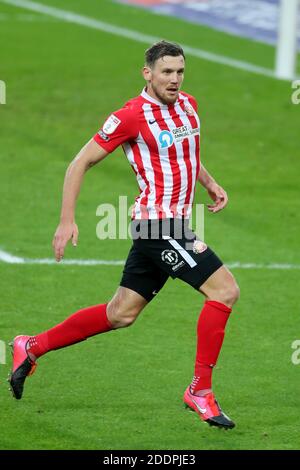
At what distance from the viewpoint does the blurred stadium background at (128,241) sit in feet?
29.1

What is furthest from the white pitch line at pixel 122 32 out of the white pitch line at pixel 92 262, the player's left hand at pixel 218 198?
the player's left hand at pixel 218 198

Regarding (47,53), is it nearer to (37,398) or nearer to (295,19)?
→ (295,19)

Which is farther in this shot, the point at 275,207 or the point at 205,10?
the point at 205,10

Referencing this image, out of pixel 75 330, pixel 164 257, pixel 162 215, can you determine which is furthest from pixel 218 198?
pixel 75 330

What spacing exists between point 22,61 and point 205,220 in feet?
31.9

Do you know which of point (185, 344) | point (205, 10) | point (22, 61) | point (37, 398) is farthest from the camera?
point (205, 10)

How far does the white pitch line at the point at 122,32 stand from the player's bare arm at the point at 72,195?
15.3 meters

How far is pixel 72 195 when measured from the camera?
8.63 meters

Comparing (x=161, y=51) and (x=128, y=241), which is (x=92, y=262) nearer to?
(x=128, y=241)

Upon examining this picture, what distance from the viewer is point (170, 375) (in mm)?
9758

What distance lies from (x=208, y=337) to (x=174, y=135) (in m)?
→ 1.30

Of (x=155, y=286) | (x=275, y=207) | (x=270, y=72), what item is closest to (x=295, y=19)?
(x=270, y=72)

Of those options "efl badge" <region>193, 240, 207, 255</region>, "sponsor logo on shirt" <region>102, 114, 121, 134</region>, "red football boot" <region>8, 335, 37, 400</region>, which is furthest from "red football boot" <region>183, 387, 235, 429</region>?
"sponsor logo on shirt" <region>102, 114, 121, 134</region>

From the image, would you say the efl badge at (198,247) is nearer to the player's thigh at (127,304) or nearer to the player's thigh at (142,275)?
the player's thigh at (142,275)
